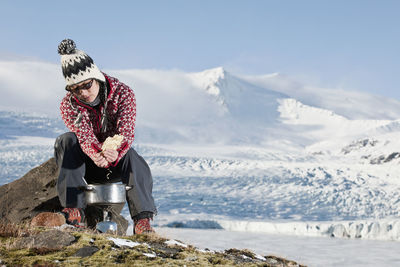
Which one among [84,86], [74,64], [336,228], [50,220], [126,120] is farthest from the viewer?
[336,228]

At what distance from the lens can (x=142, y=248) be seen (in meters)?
4.81

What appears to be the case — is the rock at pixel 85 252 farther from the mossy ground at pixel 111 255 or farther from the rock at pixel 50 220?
the rock at pixel 50 220

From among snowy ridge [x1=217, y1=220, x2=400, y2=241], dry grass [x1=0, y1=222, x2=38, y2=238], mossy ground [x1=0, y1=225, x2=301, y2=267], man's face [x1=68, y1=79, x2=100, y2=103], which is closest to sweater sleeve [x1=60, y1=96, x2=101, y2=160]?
man's face [x1=68, y1=79, x2=100, y2=103]

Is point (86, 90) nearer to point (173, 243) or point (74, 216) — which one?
point (74, 216)

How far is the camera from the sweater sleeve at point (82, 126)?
5.08 m

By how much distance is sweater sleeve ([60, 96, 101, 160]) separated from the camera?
5.08m

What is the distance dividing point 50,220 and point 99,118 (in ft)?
4.07

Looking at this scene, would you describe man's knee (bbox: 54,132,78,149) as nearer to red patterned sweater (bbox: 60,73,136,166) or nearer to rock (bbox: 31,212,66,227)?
red patterned sweater (bbox: 60,73,136,166)

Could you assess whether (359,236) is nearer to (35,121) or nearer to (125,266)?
(125,266)

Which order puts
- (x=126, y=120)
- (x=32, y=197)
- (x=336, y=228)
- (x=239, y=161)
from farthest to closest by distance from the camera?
(x=239, y=161) < (x=336, y=228) < (x=32, y=197) < (x=126, y=120)

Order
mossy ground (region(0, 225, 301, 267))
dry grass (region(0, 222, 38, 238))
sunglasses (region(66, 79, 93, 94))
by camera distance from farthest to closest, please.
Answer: sunglasses (region(66, 79, 93, 94)), dry grass (region(0, 222, 38, 238)), mossy ground (region(0, 225, 301, 267))

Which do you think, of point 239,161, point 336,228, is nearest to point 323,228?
point 336,228

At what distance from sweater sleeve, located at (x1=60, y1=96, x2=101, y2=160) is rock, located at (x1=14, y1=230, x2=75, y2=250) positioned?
779mm

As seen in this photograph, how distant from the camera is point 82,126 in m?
5.20
